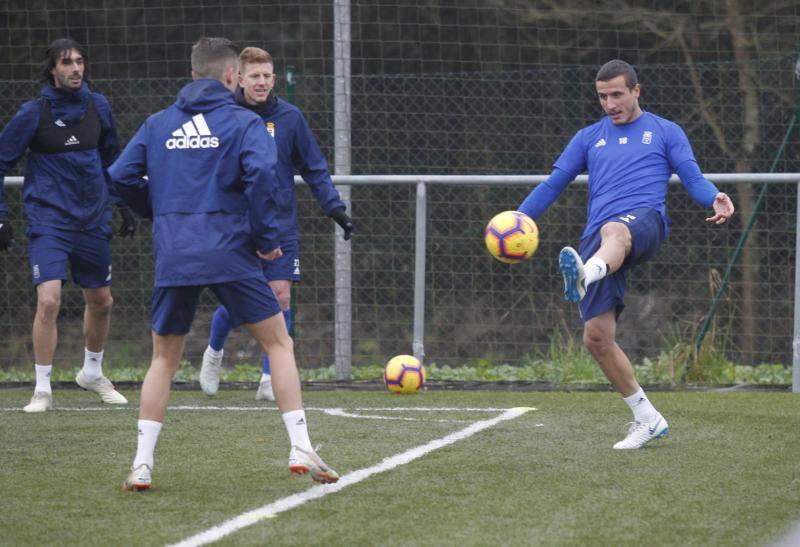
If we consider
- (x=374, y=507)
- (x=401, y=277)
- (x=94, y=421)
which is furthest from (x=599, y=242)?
(x=401, y=277)

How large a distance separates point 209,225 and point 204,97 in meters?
0.52

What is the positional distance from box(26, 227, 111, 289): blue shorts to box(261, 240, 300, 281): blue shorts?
1.07 m

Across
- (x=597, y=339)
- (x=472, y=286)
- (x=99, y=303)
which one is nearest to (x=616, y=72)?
(x=597, y=339)

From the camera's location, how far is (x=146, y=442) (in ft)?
17.2

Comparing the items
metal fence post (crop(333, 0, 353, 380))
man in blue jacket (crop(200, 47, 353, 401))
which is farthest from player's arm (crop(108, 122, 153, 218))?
metal fence post (crop(333, 0, 353, 380))

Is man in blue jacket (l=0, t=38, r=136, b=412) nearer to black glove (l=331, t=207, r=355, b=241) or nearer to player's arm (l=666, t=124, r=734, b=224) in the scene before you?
black glove (l=331, t=207, r=355, b=241)

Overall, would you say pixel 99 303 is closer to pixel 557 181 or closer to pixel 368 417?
pixel 368 417

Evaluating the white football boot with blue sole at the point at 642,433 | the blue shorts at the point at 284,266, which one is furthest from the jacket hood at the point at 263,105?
the white football boot with blue sole at the point at 642,433

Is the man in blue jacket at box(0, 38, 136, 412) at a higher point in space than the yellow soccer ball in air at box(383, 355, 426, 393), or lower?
higher

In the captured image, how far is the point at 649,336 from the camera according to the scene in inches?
452

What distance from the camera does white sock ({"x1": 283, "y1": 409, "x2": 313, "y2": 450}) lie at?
516 cm

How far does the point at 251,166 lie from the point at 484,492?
1557 millimetres

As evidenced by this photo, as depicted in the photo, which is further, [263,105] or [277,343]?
[263,105]

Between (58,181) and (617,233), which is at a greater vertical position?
(58,181)
